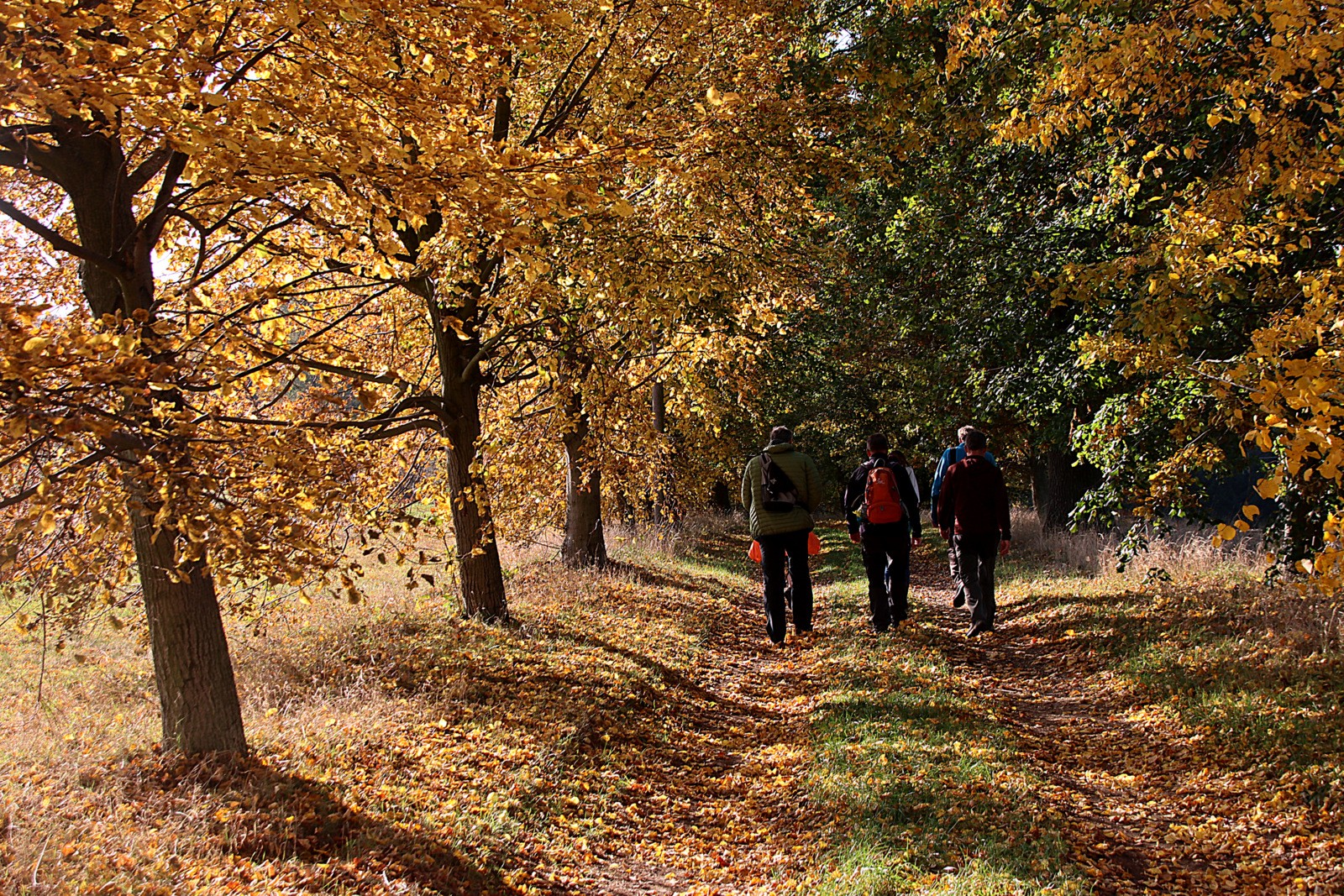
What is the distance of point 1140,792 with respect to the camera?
19.2 ft

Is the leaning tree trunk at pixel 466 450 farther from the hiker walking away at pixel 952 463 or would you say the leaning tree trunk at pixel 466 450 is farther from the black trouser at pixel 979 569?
the black trouser at pixel 979 569

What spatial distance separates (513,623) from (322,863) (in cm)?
560

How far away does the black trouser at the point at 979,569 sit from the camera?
9.89m

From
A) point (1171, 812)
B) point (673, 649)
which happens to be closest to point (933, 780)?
point (1171, 812)

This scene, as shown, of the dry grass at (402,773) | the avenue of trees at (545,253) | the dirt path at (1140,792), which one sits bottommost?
the dirt path at (1140,792)

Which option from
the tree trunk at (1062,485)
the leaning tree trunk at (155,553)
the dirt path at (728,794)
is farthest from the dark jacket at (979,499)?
the tree trunk at (1062,485)

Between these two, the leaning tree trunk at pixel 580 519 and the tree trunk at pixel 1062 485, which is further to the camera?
the tree trunk at pixel 1062 485

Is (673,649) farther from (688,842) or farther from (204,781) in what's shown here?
(204,781)

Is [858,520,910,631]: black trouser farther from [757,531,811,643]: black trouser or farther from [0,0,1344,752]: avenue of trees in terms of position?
[0,0,1344,752]: avenue of trees

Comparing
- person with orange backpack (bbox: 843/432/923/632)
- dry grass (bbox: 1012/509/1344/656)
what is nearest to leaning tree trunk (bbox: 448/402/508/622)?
person with orange backpack (bbox: 843/432/923/632)

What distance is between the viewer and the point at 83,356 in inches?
128

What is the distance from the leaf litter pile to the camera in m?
4.55

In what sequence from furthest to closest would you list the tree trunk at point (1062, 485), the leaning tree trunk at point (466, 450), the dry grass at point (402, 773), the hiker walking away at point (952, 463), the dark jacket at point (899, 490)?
the tree trunk at point (1062, 485) < the dark jacket at point (899, 490) < the hiker walking away at point (952, 463) < the leaning tree trunk at point (466, 450) < the dry grass at point (402, 773)

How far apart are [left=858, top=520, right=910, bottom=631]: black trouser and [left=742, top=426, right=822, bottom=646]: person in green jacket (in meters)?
0.77
